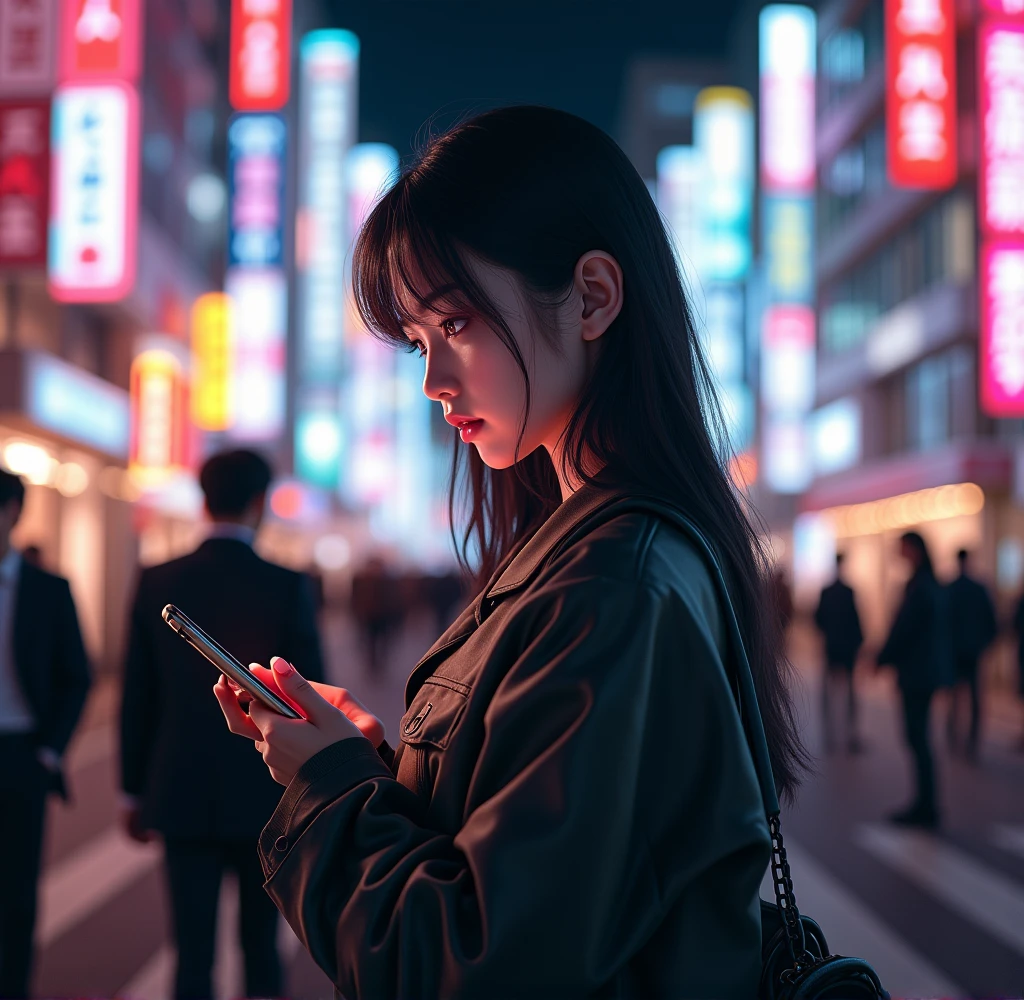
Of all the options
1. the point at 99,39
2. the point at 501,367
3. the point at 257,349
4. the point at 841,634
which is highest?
the point at 99,39

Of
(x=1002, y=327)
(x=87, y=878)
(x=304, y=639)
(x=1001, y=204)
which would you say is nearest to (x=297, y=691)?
(x=304, y=639)

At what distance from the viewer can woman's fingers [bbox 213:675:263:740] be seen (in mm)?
1373

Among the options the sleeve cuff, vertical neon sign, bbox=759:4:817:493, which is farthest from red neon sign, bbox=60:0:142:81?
vertical neon sign, bbox=759:4:817:493

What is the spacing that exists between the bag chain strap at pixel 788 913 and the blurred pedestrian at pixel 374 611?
15175 mm

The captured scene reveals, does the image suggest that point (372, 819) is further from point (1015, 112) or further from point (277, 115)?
point (277, 115)

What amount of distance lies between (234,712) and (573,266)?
0.71 meters

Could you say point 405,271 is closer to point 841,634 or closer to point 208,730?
point 208,730

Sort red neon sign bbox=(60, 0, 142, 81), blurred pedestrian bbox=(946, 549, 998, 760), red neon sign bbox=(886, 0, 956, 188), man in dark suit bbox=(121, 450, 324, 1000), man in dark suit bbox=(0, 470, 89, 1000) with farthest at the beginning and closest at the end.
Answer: red neon sign bbox=(886, 0, 956, 188) → blurred pedestrian bbox=(946, 549, 998, 760) → red neon sign bbox=(60, 0, 142, 81) → man in dark suit bbox=(0, 470, 89, 1000) → man in dark suit bbox=(121, 450, 324, 1000)

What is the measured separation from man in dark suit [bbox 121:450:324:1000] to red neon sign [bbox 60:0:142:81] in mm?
7557

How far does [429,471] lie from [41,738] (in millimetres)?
102920

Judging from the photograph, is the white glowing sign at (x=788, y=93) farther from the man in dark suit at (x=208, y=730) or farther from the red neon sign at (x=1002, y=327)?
Result: the man in dark suit at (x=208, y=730)

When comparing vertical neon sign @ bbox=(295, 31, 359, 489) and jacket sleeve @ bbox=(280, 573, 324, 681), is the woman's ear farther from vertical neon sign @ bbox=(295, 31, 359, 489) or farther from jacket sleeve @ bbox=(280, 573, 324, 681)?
vertical neon sign @ bbox=(295, 31, 359, 489)

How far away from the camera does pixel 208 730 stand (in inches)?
134

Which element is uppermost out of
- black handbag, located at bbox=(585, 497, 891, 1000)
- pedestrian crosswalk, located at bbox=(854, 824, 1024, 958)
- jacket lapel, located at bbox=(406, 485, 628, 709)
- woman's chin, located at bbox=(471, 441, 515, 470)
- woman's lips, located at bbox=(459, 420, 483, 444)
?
woman's lips, located at bbox=(459, 420, 483, 444)
